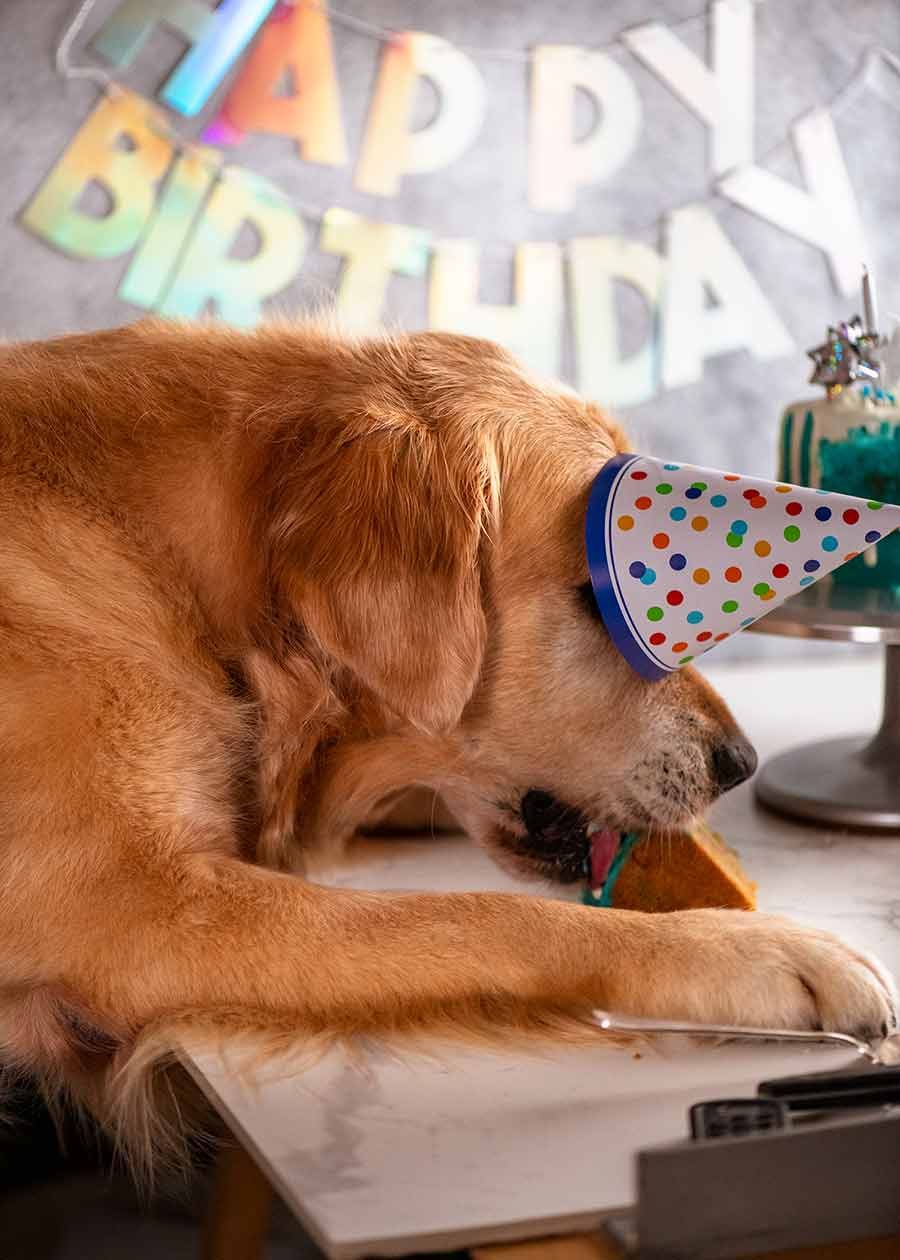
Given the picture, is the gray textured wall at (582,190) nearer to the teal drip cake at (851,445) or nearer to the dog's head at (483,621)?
the teal drip cake at (851,445)

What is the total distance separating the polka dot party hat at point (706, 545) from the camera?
1.13 metres

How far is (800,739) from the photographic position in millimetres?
1983

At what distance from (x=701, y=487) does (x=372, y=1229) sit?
64cm

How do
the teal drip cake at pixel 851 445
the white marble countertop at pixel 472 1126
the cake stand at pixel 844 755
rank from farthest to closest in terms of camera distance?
the teal drip cake at pixel 851 445, the cake stand at pixel 844 755, the white marble countertop at pixel 472 1126

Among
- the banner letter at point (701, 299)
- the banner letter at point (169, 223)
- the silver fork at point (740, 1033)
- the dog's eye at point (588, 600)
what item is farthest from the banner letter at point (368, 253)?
the silver fork at point (740, 1033)

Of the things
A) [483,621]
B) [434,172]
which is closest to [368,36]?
[434,172]

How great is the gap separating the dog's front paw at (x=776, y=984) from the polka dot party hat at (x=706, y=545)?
26 cm

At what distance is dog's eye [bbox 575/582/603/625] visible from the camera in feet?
4.18

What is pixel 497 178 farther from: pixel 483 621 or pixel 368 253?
pixel 483 621

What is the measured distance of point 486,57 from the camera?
105 inches

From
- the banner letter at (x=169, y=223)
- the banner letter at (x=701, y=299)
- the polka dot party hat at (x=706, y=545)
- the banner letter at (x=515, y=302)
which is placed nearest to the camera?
the polka dot party hat at (x=706, y=545)

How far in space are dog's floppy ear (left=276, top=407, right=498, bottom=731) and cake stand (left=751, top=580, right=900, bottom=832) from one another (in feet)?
1.30

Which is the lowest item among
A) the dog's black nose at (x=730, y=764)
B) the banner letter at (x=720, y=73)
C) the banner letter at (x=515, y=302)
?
the dog's black nose at (x=730, y=764)

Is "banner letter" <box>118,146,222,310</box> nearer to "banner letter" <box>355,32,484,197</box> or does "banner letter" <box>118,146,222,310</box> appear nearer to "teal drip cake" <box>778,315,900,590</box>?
"banner letter" <box>355,32,484,197</box>
